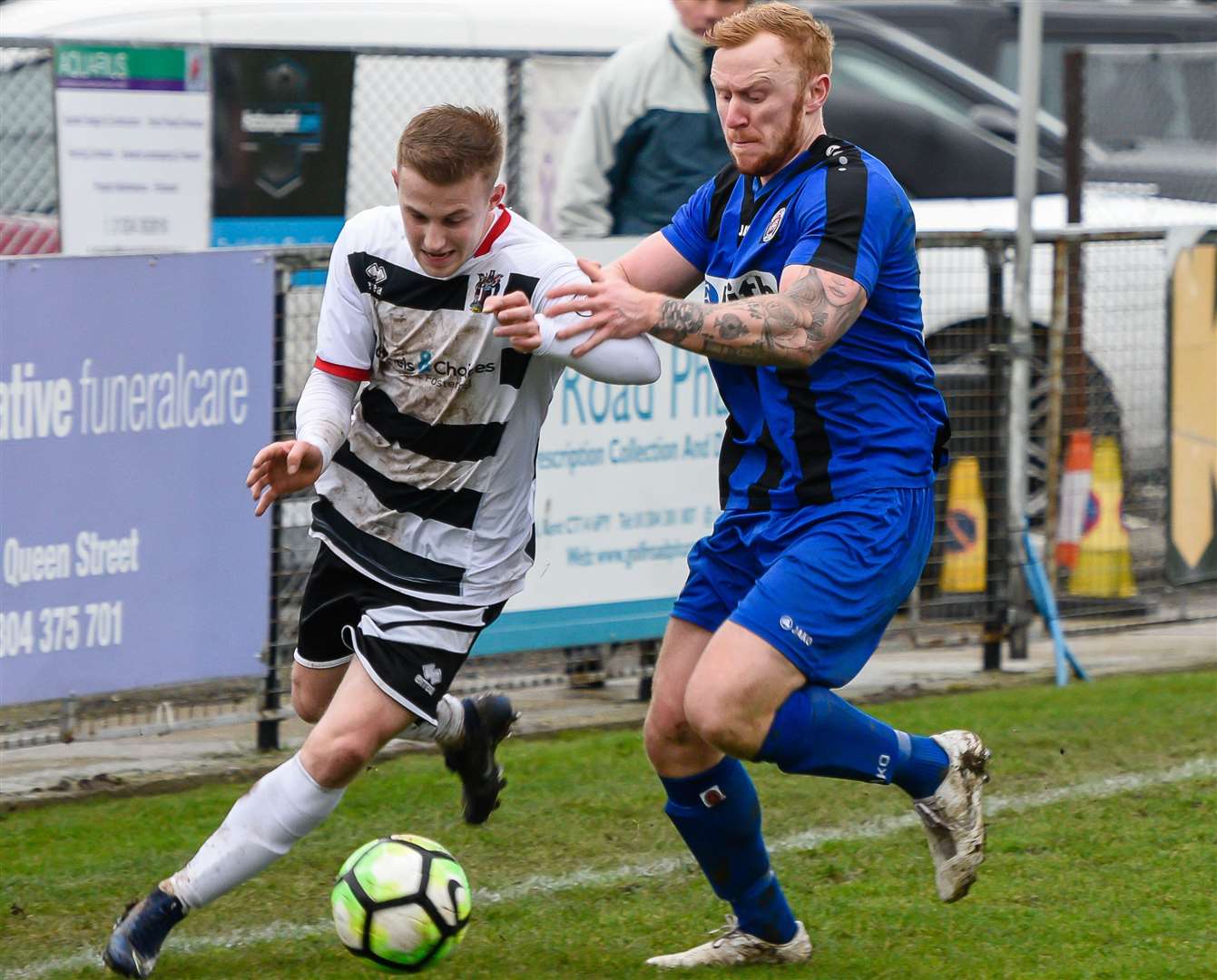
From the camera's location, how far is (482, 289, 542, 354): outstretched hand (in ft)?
13.0

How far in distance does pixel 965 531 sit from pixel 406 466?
13.2 feet

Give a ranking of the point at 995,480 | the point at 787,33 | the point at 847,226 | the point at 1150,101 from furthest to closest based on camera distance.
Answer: the point at 1150,101
the point at 995,480
the point at 787,33
the point at 847,226

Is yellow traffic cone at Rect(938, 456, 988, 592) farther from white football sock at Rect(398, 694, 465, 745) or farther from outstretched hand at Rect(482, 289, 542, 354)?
outstretched hand at Rect(482, 289, 542, 354)

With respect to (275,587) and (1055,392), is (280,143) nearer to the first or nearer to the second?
(275,587)

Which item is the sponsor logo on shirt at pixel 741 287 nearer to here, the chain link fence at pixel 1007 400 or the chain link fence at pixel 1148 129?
the chain link fence at pixel 1007 400

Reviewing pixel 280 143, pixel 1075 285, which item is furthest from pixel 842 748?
pixel 280 143

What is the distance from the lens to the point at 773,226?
425 cm

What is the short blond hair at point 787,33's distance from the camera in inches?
166

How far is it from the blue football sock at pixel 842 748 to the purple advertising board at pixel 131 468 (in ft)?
8.58

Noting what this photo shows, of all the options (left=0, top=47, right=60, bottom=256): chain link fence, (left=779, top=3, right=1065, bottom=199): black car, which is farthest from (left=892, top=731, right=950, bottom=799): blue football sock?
(left=779, top=3, right=1065, bottom=199): black car

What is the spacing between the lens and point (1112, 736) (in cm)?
682

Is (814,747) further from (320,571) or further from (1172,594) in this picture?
(1172,594)

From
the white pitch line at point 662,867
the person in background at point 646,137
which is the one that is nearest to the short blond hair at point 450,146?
the white pitch line at point 662,867

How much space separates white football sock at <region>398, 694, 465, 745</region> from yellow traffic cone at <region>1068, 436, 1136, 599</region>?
403 centimetres
